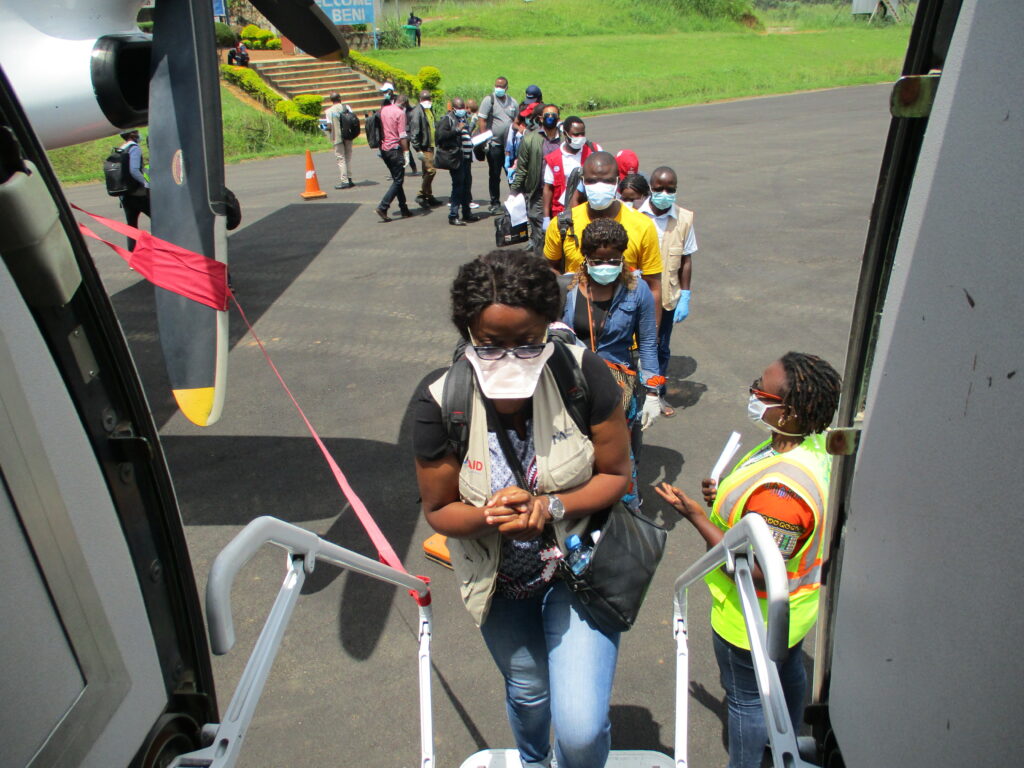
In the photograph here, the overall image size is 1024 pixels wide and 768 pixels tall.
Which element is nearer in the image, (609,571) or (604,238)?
(609,571)

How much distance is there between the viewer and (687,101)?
29594mm

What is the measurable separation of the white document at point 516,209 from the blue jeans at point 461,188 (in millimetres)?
3069

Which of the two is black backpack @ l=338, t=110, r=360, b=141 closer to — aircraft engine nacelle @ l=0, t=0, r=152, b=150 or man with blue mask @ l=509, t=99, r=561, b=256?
man with blue mask @ l=509, t=99, r=561, b=256

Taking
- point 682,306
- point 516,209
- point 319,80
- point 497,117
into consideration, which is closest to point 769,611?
point 682,306

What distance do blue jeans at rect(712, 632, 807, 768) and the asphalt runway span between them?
48cm

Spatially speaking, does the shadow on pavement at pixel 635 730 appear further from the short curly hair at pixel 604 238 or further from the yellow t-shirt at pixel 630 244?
the yellow t-shirt at pixel 630 244

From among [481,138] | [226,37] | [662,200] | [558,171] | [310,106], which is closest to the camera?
[662,200]

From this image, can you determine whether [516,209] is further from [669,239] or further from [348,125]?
[348,125]

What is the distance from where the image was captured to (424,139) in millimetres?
12492

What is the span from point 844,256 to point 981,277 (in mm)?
9649

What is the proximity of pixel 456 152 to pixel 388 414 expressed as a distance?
6607mm

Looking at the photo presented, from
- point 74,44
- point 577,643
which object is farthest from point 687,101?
point 577,643

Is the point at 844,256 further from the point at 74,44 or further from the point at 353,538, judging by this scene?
the point at 74,44

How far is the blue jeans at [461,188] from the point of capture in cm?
1171
